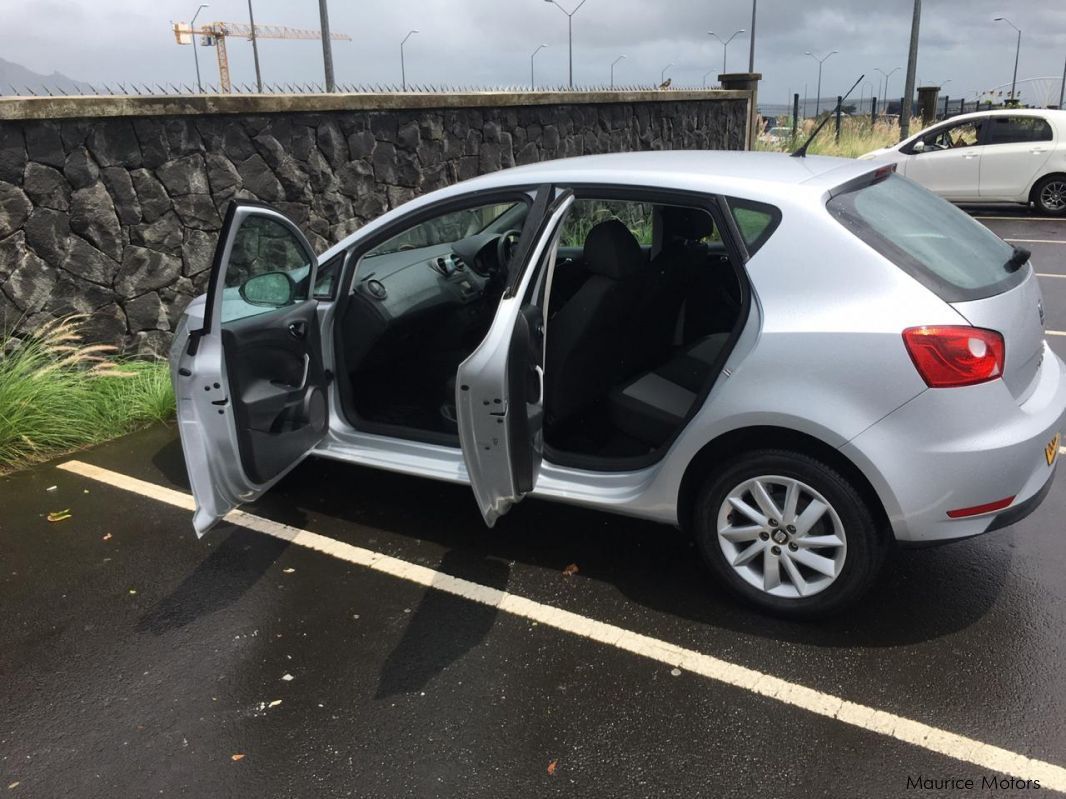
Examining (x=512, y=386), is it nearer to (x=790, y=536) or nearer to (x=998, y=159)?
(x=790, y=536)

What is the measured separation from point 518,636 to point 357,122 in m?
6.05

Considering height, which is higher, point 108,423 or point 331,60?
point 331,60

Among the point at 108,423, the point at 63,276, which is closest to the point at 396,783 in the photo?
the point at 108,423

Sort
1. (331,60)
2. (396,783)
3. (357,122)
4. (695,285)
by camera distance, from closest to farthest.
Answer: (396,783) → (695,285) → (357,122) → (331,60)

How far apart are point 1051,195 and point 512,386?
Result: 12677mm

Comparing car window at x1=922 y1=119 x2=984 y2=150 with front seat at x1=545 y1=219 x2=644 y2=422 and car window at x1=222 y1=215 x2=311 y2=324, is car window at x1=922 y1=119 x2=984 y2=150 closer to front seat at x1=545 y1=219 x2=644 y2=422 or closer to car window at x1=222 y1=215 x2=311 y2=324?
front seat at x1=545 y1=219 x2=644 y2=422

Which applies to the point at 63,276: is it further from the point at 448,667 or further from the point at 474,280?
the point at 448,667

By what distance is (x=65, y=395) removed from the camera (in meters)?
5.29

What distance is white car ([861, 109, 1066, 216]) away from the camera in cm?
1229

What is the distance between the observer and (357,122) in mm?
7809

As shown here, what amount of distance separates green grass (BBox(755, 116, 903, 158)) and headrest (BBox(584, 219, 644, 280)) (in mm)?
15134

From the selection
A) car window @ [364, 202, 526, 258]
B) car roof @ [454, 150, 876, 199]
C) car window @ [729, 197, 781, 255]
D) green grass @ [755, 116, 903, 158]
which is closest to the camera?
car window @ [729, 197, 781, 255]

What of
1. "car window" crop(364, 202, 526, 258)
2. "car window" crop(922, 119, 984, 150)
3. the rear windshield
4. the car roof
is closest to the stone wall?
"car window" crop(364, 202, 526, 258)

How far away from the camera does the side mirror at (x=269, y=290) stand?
11.3 ft
